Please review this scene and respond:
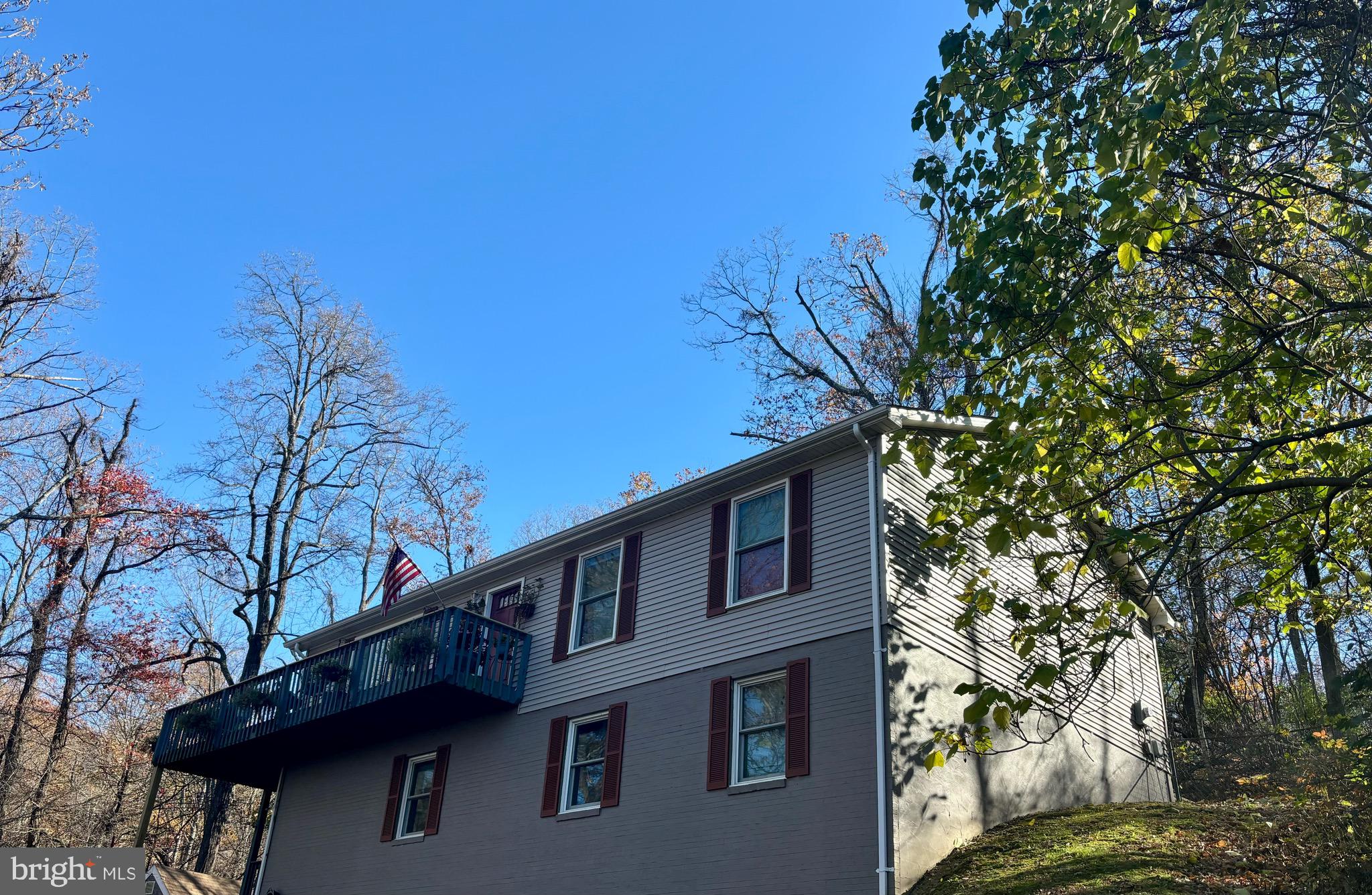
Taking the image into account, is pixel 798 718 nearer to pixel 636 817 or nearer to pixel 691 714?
pixel 691 714

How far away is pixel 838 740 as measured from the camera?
1160 centimetres

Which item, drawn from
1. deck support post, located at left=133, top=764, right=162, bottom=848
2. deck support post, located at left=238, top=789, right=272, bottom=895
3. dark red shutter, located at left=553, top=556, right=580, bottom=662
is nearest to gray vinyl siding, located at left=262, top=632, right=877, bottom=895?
deck support post, located at left=238, top=789, right=272, bottom=895

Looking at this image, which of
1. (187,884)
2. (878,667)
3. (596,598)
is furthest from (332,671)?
(878,667)

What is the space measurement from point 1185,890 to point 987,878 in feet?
6.60

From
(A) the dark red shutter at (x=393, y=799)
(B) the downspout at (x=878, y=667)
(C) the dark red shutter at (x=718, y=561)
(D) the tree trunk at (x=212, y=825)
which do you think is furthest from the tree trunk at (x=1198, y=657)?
(D) the tree trunk at (x=212, y=825)

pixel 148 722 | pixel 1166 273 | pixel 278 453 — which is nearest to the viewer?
pixel 1166 273

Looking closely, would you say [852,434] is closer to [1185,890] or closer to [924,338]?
[924,338]

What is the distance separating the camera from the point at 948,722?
12391 mm

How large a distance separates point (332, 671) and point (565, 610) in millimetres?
4208

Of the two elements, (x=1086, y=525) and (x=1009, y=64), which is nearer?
(x=1009, y=64)

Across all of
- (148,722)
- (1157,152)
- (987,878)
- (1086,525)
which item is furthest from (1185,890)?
(148,722)

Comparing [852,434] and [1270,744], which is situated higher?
[852,434]

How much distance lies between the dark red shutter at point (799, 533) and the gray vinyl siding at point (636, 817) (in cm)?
90

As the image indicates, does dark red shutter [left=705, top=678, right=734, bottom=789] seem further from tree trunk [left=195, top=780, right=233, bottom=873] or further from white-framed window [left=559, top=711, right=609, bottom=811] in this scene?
tree trunk [left=195, top=780, right=233, bottom=873]
